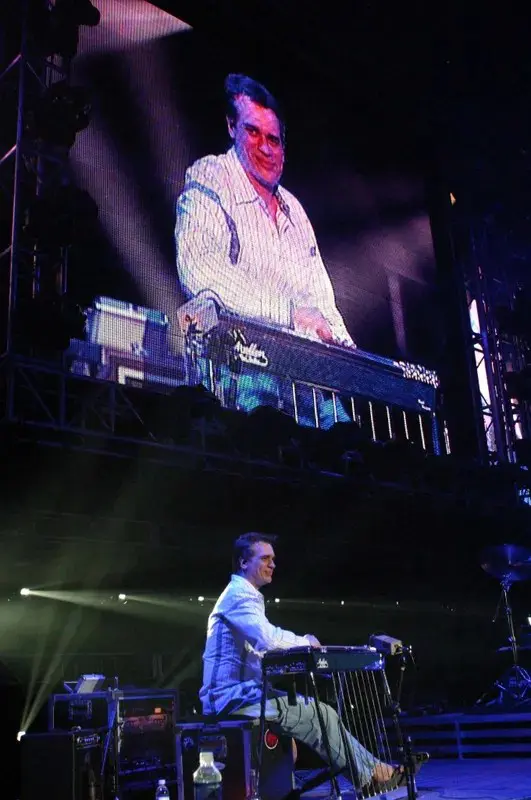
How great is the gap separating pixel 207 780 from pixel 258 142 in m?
7.45

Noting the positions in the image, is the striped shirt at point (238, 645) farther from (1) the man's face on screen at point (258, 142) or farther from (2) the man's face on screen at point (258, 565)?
(1) the man's face on screen at point (258, 142)

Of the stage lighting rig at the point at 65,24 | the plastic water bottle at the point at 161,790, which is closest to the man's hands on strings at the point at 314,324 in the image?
the stage lighting rig at the point at 65,24

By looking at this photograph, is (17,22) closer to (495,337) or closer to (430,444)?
(430,444)

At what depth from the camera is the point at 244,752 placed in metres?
3.90

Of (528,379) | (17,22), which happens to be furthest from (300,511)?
(17,22)

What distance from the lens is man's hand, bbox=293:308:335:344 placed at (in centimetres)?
868

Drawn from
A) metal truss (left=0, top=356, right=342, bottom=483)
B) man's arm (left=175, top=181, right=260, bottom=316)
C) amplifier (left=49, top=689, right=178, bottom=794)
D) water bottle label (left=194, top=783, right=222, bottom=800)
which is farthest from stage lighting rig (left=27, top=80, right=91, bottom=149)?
water bottle label (left=194, top=783, right=222, bottom=800)

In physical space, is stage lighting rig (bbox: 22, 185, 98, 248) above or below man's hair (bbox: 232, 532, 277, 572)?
above

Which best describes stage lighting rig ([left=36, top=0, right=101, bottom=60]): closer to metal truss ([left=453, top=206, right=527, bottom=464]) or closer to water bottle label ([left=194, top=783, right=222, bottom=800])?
water bottle label ([left=194, top=783, right=222, bottom=800])

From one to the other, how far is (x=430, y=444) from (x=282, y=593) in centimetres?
265

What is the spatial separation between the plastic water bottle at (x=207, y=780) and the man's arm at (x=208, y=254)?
5062mm

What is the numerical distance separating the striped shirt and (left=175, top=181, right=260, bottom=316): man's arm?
4.44 metres

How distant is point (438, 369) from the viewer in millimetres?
10461

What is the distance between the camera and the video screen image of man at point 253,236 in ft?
26.8
